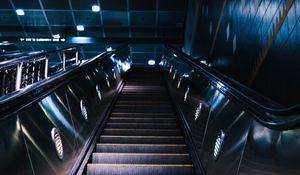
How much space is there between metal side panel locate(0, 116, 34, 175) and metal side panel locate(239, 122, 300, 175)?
1490mm

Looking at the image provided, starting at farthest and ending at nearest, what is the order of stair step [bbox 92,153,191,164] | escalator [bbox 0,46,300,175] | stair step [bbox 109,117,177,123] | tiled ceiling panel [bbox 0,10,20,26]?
tiled ceiling panel [bbox 0,10,20,26], stair step [bbox 109,117,177,123], stair step [bbox 92,153,191,164], escalator [bbox 0,46,300,175]

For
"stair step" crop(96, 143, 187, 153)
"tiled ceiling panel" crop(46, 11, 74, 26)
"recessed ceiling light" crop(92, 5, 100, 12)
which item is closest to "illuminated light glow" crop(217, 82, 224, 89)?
"stair step" crop(96, 143, 187, 153)

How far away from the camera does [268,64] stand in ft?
15.0

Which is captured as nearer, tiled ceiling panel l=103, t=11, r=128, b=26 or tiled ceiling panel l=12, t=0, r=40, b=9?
tiled ceiling panel l=12, t=0, r=40, b=9

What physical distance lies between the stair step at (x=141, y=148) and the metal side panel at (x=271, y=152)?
1.98m

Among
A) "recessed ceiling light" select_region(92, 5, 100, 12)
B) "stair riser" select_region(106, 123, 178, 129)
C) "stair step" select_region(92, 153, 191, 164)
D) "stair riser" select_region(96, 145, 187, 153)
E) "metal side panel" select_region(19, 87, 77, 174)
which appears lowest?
"stair riser" select_region(106, 123, 178, 129)

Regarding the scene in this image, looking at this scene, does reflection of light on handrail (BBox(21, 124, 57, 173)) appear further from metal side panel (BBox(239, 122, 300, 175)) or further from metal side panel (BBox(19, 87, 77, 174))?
metal side panel (BBox(239, 122, 300, 175))

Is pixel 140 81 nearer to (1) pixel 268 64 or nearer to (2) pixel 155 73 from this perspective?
(2) pixel 155 73

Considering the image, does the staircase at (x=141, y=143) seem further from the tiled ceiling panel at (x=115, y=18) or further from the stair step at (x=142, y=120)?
the tiled ceiling panel at (x=115, y=18)

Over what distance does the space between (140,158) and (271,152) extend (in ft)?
7.33

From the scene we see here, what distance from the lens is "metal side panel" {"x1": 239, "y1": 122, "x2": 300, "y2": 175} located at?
167 cm

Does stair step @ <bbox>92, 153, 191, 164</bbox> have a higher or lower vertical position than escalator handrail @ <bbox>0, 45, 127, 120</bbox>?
lower

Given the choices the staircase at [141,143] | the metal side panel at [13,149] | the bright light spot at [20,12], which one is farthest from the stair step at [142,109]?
the bright light spot at [20,12]

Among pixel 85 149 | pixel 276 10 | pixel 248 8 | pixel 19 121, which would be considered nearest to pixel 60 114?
pixel 85 149
